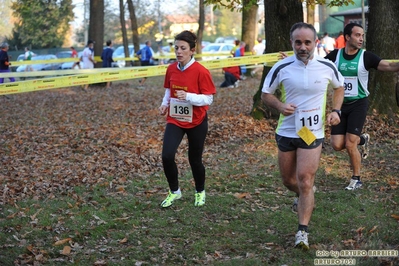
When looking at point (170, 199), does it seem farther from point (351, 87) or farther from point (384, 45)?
point (384, 45)

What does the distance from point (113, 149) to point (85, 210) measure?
3.96 metres

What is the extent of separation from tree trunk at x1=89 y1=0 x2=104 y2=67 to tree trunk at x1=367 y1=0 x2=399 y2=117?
16.2 meters

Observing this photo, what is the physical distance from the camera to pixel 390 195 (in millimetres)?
8500

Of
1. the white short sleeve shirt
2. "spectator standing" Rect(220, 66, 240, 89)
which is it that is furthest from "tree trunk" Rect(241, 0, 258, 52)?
the white short sleeve shirt

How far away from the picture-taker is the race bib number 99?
770cm

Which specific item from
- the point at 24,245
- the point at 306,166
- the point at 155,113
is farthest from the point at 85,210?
the point at 155,113

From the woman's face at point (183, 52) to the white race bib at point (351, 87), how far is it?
7.63ft

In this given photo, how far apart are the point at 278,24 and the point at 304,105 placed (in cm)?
818

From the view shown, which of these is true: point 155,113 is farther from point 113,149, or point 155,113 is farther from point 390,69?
point 390,69

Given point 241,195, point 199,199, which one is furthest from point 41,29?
point 199,199

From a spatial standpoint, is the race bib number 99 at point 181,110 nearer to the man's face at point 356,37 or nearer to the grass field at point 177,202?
the grass field at point 177,202

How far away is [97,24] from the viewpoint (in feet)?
91.7

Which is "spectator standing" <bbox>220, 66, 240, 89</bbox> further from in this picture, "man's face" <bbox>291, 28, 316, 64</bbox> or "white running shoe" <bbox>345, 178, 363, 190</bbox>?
"man's face" <bbox>291, 28, 316, 64</bbox>

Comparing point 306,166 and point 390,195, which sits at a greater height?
point 306,166
